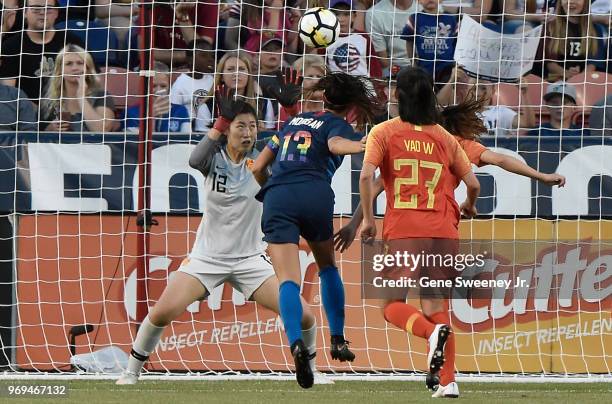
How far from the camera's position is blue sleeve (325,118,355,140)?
26.3 feet

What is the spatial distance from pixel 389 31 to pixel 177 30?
6.76ft

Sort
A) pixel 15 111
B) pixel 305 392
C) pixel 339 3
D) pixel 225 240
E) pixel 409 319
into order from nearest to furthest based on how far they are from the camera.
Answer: pixel 409 319, pixel 305 392, pixel 225 240, pixel 15 111, pixel 339 3

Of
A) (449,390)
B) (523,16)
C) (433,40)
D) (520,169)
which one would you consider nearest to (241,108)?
(520,169)

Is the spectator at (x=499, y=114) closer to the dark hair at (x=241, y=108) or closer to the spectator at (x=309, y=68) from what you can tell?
the spectator at (x=309, y=68)

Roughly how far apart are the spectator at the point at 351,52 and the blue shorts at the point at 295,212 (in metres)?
4.22

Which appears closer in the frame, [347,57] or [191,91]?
[191,91]

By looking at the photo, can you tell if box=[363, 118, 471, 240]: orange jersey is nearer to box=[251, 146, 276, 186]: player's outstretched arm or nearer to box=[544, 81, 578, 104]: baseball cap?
box=[251, 146, 276, 186]: player's outstretched arm

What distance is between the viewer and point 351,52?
1226 cm

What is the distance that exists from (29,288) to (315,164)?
376 cm

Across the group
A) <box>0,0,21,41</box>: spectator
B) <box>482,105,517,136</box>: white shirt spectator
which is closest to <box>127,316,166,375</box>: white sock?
<box>0,0,21,41</box>: spectator

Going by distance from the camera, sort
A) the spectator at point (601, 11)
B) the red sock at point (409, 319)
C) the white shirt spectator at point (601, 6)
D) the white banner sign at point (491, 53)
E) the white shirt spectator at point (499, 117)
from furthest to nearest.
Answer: the white shirt spectator at point (601, 6) → the spectator at point (601, 11) → the white shirt spectator at point (499, 117) → the white banner sign at point (491, 53) → the red sock at point (409, 319)

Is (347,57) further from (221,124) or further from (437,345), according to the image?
(437,345)

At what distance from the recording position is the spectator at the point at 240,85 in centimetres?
1166

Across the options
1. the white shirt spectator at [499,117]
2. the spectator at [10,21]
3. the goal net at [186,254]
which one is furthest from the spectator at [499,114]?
the spectator at [10,21]
